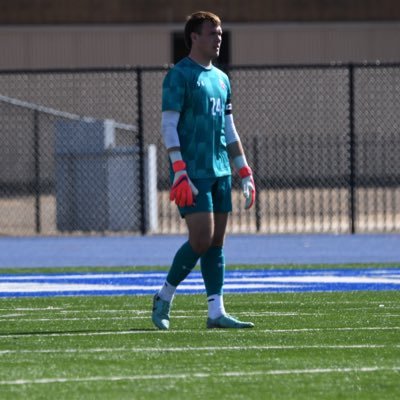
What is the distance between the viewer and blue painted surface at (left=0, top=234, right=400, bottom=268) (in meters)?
16.0

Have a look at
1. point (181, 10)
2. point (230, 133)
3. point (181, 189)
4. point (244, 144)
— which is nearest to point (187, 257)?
point (181, 189)

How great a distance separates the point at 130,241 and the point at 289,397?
41.3 ft

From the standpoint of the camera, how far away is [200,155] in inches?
364

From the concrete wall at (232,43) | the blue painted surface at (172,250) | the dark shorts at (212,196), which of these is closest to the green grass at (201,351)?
the dark shorts at (212,196)

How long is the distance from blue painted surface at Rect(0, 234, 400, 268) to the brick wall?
18297 millimetres

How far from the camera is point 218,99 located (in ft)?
30.8

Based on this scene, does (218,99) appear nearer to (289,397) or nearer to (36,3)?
(289,397)

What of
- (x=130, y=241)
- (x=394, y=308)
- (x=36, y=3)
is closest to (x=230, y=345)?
(x=394, y=308)

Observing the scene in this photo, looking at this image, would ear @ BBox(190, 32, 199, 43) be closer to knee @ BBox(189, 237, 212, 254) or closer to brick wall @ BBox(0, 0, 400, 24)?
knee @ BBox(189, 237, 212, 254)

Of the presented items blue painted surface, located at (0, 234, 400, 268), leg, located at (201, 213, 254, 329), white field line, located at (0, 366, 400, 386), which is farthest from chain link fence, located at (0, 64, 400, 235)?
white field line, located at (0, 366, 400, 386)

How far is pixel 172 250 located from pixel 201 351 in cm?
955

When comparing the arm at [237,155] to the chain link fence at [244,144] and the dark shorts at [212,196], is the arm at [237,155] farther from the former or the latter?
the chain link fence at [244,144]

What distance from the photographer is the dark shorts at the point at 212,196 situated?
912 cm

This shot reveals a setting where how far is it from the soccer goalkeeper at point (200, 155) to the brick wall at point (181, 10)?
93.6ft
